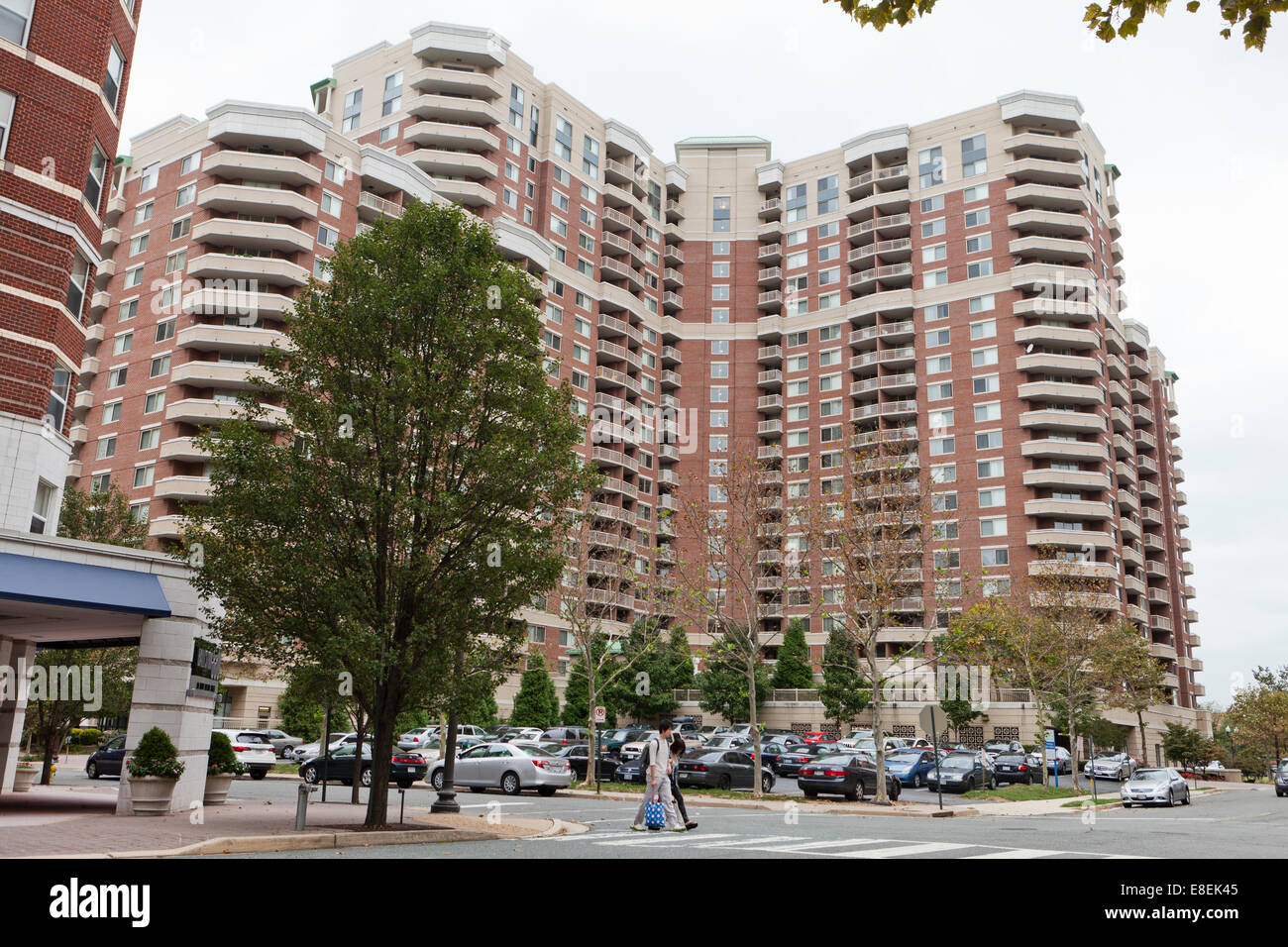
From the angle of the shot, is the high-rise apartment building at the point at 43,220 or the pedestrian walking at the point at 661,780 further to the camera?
the high-rise apartment building at the point at 43,220

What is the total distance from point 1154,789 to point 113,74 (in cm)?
3921

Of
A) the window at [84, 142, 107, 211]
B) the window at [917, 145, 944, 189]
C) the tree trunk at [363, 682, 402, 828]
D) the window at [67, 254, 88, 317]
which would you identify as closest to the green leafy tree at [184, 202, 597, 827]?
the tree trunk at [363, 682, 402, 828]

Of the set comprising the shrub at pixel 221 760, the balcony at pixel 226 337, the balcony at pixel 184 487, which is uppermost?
the balcony at pixel 226 337

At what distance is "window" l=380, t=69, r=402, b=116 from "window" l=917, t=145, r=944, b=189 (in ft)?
145

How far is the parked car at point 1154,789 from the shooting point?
35625 millimetres

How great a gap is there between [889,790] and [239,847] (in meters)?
23.8

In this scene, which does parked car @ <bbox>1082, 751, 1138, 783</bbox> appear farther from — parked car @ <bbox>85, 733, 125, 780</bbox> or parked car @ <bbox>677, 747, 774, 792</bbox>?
parked car @ <bbox>85, 733, 125, 780</bbox>

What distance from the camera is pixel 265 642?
1844 cm

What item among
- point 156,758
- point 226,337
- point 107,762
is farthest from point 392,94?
point 156,758

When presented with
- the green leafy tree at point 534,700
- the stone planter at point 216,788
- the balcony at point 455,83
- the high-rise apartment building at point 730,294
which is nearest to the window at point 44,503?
the stone planter at point 216,788

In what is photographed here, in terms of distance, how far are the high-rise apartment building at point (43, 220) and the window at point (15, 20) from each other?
2 cm

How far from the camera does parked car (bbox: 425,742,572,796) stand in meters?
30.9

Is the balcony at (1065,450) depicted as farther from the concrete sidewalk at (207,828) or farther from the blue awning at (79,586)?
the blue awning at (79,586)
